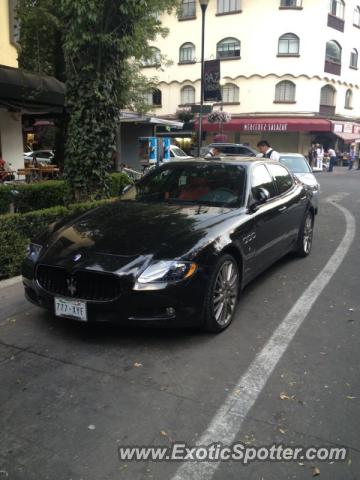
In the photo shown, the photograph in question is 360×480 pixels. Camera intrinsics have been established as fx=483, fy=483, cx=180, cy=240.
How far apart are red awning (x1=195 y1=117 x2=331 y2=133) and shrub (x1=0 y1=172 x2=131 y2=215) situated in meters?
30.7

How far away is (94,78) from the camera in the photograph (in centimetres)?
757

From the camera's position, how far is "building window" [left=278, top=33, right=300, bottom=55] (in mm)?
36906

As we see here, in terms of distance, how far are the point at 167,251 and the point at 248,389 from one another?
126cm

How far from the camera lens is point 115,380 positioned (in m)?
3.48

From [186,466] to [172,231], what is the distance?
210cm

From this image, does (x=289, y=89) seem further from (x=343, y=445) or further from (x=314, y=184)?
(x=343, y=445)

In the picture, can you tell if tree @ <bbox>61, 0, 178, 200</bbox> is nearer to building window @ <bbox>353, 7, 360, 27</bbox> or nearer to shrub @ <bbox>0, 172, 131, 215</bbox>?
shrub @ <bbox>0, 172, 131, 215</bbox>

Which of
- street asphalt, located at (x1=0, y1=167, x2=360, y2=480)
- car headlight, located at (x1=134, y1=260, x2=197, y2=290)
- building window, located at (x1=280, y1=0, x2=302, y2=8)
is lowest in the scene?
street asphalt, located at (x1=0, y1=167, x2=360, y2=480)

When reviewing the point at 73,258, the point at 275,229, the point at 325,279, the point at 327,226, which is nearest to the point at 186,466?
the point at 73,258

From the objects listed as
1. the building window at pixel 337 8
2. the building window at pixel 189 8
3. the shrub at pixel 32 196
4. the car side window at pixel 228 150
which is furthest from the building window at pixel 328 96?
the shrub at pixel 32 196

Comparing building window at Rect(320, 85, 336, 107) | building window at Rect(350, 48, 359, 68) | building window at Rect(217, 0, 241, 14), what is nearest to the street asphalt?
building window at Rect(320, 85, 336, 107)

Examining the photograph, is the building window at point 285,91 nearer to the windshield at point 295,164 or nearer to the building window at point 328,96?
the building window at point 328,96

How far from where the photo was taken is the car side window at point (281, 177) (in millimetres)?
6234

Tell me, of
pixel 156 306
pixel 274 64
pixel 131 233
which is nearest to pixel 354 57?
pixel 274 64
